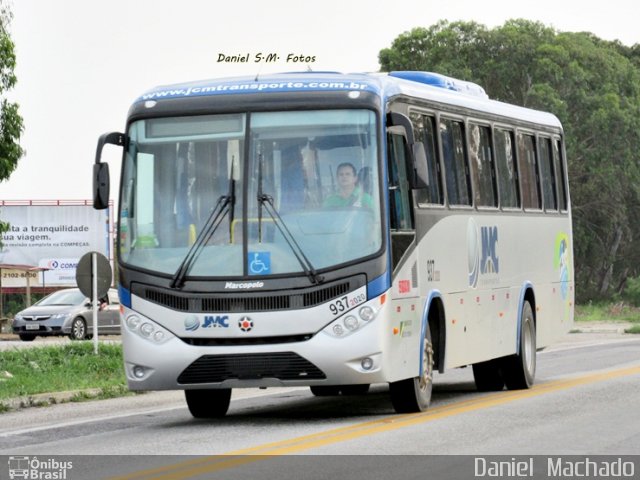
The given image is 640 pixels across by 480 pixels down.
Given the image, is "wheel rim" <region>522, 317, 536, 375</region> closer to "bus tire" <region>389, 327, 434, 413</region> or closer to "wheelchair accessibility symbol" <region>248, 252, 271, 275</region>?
"bus tire" <region>389, 327, 434, 413</region>

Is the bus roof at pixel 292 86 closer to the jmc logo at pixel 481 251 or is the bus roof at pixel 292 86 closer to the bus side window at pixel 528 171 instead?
the jmc logo at pixel 481 251


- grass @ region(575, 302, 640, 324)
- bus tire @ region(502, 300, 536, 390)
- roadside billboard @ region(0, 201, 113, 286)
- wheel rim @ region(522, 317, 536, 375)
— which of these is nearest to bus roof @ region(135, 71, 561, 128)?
bus tire @ region(502, 300, 536, 390)

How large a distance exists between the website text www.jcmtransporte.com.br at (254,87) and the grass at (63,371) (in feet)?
16.2

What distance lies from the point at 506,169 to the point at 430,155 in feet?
10.2

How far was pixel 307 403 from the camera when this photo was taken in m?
18.0

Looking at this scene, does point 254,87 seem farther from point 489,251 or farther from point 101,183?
point 489,251

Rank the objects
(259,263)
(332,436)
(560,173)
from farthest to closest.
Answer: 1. (560,173)
2. (259,263)
3. (332,436)

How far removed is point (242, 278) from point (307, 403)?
12.9ft

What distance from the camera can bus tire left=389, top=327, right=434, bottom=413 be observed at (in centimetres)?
1548
